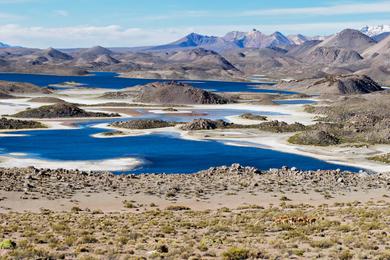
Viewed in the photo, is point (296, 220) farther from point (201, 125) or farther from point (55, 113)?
point (55, 113)

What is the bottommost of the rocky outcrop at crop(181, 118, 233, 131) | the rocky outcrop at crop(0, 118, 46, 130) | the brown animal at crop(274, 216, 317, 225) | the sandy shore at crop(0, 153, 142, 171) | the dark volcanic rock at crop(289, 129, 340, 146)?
the rocky outcrop at crop(0, 118, 46, 130)

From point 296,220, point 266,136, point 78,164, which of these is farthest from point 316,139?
point 296,220

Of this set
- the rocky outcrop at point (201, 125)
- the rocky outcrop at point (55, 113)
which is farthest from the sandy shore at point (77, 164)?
the rocky outcrop at point (55, 113)

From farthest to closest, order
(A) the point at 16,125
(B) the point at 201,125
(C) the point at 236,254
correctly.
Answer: (A) the point at 16,125, (B) the point at 201,125, (C) the point at 236,254

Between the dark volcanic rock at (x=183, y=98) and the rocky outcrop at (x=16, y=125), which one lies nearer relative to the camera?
the rocky outcrop at (x=16, y=125)

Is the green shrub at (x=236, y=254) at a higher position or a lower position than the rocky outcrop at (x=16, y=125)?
higher

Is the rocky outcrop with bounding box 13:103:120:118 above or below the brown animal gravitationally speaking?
below

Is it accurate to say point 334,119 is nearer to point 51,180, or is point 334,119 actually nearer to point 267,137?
point 267,137

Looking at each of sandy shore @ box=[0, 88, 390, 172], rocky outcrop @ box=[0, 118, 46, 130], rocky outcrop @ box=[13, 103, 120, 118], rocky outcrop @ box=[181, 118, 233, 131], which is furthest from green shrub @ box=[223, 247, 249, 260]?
rocky outcrop @ box=[13, 103, 120, 118]

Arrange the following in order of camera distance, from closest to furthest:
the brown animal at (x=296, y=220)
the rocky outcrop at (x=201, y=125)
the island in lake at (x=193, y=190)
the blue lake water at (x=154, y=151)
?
the island in lake at (x=193, y=190)
the brown animal at (x=296, y=220)
the blue lake water at (x=154, y=151)
the rocky outcrop at (x=201, y=125)

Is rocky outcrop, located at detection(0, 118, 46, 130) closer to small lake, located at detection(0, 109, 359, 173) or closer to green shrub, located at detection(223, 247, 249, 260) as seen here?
small lake, located at detection(0, 109, 359, 173)

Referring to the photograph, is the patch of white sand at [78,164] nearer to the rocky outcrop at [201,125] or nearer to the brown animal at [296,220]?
the rocky outcrop at [201,125]
